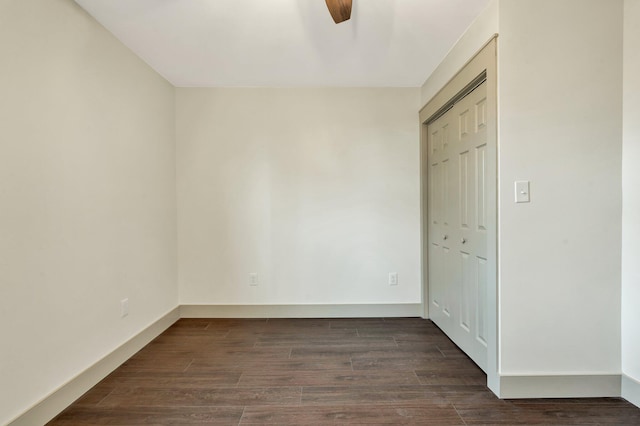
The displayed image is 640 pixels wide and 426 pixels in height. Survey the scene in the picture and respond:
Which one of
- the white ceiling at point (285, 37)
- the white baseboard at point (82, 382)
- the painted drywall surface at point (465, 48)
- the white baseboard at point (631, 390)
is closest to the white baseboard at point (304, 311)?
the white baseboard at point (82, 382)

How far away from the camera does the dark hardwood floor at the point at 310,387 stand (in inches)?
66.1

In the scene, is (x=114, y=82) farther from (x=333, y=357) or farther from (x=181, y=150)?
(x=333, y=357)

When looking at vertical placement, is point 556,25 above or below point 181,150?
above

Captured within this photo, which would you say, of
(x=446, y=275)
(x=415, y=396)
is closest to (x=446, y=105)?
(x=446, y=275)

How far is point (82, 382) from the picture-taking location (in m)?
1.89

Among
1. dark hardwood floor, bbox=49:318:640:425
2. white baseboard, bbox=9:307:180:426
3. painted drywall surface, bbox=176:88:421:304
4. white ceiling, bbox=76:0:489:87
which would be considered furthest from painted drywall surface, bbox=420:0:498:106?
white baseboard, bbox=9:307:180:426

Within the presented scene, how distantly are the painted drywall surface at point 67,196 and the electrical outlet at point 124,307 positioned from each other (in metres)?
0.04

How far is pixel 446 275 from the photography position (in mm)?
2729

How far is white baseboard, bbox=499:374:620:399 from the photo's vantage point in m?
1.80

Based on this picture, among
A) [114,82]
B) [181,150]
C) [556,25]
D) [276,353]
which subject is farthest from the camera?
[181,150]

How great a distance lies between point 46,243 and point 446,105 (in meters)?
2.85

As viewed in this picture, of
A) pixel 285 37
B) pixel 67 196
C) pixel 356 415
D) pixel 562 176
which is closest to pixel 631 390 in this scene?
pixel 562 176

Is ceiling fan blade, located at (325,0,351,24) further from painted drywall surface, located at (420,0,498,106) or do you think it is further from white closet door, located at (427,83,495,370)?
white closet door, located at (427,83,495,370)

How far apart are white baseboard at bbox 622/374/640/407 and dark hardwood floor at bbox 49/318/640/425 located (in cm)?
4
